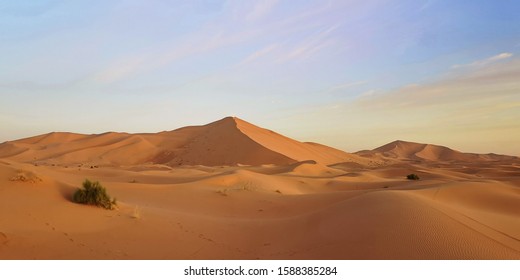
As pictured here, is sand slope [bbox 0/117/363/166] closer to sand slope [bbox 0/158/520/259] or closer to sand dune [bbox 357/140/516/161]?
sand slope [bbox 0/158/520/259]

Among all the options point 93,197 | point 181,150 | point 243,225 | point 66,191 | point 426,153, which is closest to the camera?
point 93,197

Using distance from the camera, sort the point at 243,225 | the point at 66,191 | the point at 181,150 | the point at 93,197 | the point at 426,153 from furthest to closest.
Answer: the point at 426,153 < the point at 181,150 < the point at 243,225 < the point at 66,191 < the point at 93,197

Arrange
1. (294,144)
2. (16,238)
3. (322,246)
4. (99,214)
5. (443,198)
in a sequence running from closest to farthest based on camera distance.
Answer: (16,238) < (322,246) < (99,214) < (443,198) < (294,144)

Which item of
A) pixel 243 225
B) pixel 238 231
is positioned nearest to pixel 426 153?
pixel 243 225

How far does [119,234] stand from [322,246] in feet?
12.0

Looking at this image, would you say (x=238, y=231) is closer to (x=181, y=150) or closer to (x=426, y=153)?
(x=181, y=150)

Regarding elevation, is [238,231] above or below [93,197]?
below

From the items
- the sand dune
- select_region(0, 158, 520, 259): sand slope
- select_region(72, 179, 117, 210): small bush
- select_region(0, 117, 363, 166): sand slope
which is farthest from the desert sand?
A: the sand dune

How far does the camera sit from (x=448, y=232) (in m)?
6.59

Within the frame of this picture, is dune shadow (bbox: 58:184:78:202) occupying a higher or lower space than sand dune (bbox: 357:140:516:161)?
lower

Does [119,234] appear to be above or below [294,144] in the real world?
below
